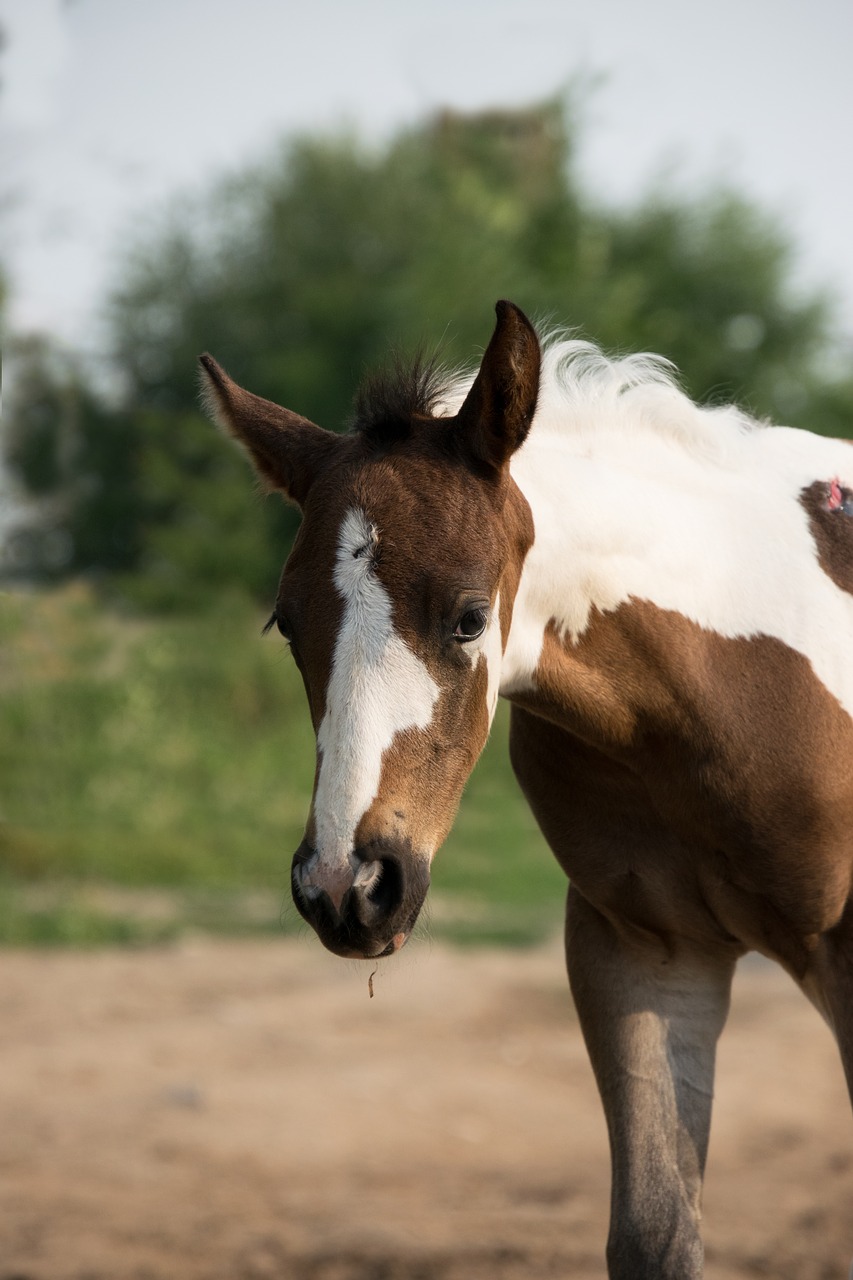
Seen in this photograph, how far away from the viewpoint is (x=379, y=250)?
24.3m

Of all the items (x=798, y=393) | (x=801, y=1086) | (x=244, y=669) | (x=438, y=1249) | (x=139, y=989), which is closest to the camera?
(x=438, y=1249)

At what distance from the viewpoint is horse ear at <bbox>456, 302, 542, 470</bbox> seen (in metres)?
2.33

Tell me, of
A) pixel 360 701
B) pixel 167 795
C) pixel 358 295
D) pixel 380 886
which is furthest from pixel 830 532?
pixel 358 295

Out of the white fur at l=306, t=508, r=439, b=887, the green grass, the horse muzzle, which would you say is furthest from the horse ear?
the green grass

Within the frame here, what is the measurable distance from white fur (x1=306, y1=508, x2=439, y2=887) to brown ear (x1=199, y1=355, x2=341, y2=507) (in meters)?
0.38

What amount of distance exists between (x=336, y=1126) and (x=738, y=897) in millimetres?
3240

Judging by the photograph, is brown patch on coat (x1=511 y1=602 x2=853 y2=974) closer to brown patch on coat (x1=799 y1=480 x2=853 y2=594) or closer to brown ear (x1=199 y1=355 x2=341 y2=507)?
brown patch on coat (x1=799 y1=480 x2=853 y2=594)

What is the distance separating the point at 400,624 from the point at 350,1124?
3811 millimetres

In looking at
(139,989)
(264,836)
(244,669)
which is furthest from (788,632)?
(244,669)

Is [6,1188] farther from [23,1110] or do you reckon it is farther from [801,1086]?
[801,1086]

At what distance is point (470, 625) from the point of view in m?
2.29

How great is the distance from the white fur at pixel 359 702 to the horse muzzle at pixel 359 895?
0.04ft

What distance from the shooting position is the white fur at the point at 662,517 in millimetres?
2586

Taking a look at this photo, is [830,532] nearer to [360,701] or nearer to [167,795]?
[360,701]
